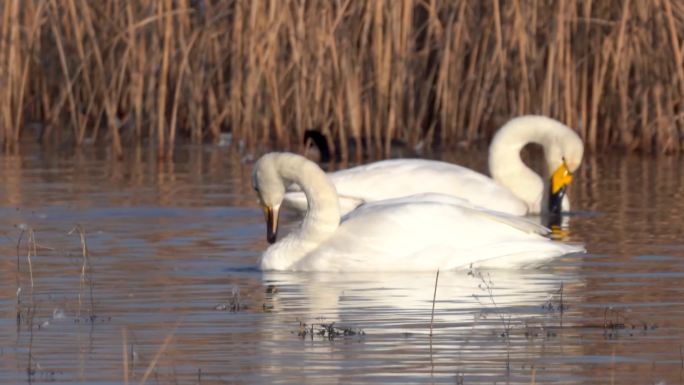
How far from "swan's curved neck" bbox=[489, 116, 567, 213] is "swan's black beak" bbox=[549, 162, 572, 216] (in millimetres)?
214

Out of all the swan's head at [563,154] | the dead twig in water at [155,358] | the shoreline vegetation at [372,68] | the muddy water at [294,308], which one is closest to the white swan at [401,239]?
the muddy water at [294,308]

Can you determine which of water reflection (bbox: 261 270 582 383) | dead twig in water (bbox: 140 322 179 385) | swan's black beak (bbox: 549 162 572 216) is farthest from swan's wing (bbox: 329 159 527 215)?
dead twig in water (bbox: 140 322 179 385)

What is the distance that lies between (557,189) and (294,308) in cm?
536

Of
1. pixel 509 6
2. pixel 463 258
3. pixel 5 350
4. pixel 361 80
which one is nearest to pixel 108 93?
pixel 361 80

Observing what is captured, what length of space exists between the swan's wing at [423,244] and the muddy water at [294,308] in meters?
0.10

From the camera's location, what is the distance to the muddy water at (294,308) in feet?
19.2

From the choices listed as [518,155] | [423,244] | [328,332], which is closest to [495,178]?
[518,155]

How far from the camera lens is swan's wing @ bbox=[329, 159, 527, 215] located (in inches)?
464

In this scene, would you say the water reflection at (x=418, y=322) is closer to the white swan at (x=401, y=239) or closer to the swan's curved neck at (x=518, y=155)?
the white swan at (x=401, y=239)

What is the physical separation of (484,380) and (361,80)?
10903 millimetres

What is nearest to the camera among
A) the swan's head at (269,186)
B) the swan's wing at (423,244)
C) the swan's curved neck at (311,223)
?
the swan's wing at (423,244)

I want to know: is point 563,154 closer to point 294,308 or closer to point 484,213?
point 484,213

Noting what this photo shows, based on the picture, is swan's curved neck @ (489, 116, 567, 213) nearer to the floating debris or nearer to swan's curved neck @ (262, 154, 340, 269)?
swan's curved neck @ (262, 154, 340, 269)

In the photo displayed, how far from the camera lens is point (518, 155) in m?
13.0
